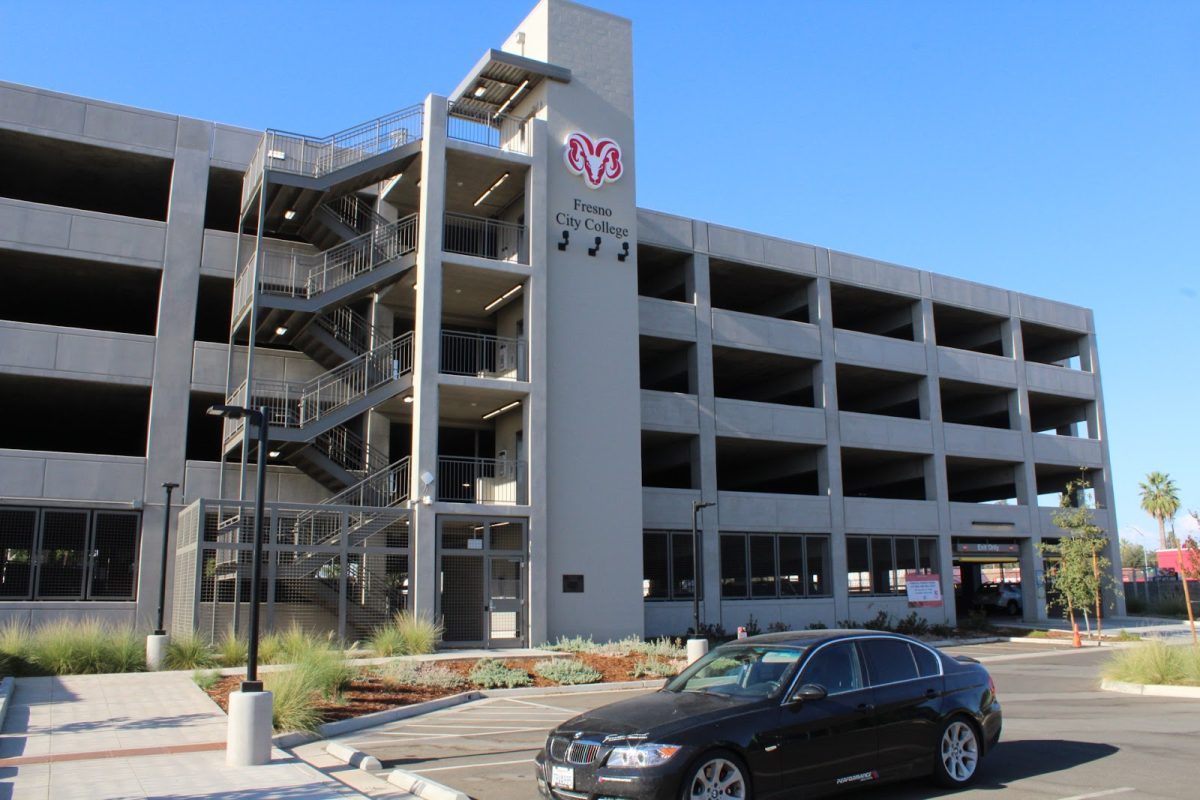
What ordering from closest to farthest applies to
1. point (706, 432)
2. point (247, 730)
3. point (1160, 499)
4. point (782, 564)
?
point (247, 730), point (706, 432), point (782, 564), point (1160, 499)

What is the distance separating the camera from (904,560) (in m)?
37.0

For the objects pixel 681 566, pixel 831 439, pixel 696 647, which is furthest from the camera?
pixel 831 439

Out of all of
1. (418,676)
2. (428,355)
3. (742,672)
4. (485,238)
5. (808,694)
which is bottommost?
(418,676)

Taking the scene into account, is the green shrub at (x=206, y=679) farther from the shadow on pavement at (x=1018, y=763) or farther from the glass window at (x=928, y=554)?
the glass window at (x=928, y=554)

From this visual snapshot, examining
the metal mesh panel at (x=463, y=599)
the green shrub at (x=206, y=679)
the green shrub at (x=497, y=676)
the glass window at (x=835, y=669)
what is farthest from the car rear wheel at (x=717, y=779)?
the metal mesh panel at (x=463, y=599)

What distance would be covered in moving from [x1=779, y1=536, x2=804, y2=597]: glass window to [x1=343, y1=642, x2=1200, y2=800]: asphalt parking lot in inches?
534

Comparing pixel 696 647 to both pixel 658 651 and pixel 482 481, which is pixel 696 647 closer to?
pixel 658 651

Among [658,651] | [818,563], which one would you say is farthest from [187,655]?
[818,563]

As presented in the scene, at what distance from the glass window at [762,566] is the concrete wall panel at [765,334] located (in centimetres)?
687

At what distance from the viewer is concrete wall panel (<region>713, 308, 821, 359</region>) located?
3406cm

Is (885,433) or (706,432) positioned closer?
(706,432)

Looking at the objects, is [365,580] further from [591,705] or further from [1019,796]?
[1019,796]

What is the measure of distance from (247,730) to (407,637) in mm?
11379

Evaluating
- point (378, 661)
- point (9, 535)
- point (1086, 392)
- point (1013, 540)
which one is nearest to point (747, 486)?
point (1013, 540)
